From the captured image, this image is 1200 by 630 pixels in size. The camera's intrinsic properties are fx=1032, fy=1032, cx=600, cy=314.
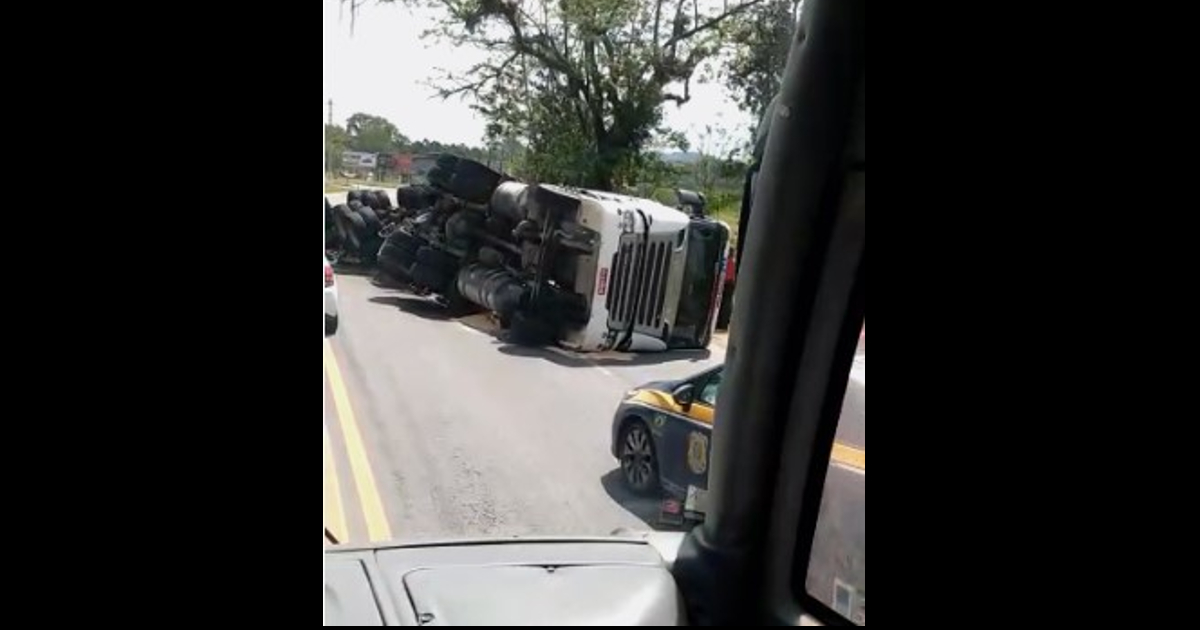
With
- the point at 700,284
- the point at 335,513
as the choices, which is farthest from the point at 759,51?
the point at 700,284

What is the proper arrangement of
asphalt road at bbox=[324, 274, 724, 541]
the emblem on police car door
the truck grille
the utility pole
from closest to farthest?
the utility pole, asphalt road at bbox=[324, 274, 724, 541], the emblem on police car door, the truck grille

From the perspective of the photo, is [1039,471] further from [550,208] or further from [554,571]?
[550,208]

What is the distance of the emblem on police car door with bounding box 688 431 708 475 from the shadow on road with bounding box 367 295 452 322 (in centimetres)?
131

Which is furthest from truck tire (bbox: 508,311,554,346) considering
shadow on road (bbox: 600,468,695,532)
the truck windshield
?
shadow on road (bbox: 600,468,695,532)

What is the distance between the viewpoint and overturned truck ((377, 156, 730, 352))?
11.8ft

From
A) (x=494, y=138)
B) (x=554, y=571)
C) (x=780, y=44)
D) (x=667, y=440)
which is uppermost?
(x=780, y=44)

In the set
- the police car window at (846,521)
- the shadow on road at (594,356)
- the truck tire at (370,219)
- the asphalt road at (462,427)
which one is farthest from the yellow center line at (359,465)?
the shadow on road at (594,356)

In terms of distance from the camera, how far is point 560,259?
606cm

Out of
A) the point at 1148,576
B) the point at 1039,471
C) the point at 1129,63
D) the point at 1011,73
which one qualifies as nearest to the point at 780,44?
the point at 1011,73

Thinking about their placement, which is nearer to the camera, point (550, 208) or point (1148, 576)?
point (1148, 576)

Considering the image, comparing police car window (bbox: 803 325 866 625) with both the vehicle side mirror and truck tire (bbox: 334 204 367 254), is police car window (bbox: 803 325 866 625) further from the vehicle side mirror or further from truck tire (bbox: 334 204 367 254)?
the vehicle side mirror
